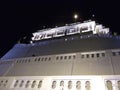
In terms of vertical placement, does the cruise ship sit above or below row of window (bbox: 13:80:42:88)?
above

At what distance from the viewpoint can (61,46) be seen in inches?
578

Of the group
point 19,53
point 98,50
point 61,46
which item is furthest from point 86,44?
point 19,53

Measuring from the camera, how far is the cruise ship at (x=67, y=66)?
369 inches

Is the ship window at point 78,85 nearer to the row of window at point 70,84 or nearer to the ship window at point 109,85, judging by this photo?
the row of window at point 70,84

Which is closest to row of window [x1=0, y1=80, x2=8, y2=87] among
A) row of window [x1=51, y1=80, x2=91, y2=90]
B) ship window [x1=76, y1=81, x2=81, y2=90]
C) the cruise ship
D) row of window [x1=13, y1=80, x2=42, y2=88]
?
the cruise ship

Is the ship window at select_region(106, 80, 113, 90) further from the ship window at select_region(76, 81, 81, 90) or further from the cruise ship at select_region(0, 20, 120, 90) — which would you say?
the ship window at select_region(76, 81, 81, 90)

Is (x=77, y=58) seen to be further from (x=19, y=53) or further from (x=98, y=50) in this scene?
(x=19, y=53)

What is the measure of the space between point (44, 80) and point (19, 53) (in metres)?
7.24

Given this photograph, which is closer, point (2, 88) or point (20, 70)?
point (2, 88)

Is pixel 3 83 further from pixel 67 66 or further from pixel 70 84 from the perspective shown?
pixel 70 84

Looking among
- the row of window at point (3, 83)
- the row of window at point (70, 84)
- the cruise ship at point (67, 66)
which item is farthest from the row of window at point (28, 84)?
the row of window at point (3, 83)

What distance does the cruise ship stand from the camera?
9367mm

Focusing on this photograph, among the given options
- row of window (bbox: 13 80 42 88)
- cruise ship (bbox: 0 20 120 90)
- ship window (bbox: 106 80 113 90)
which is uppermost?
cruise ship (bbox: 0 20 120 90)

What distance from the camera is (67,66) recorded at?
37.2 ft
